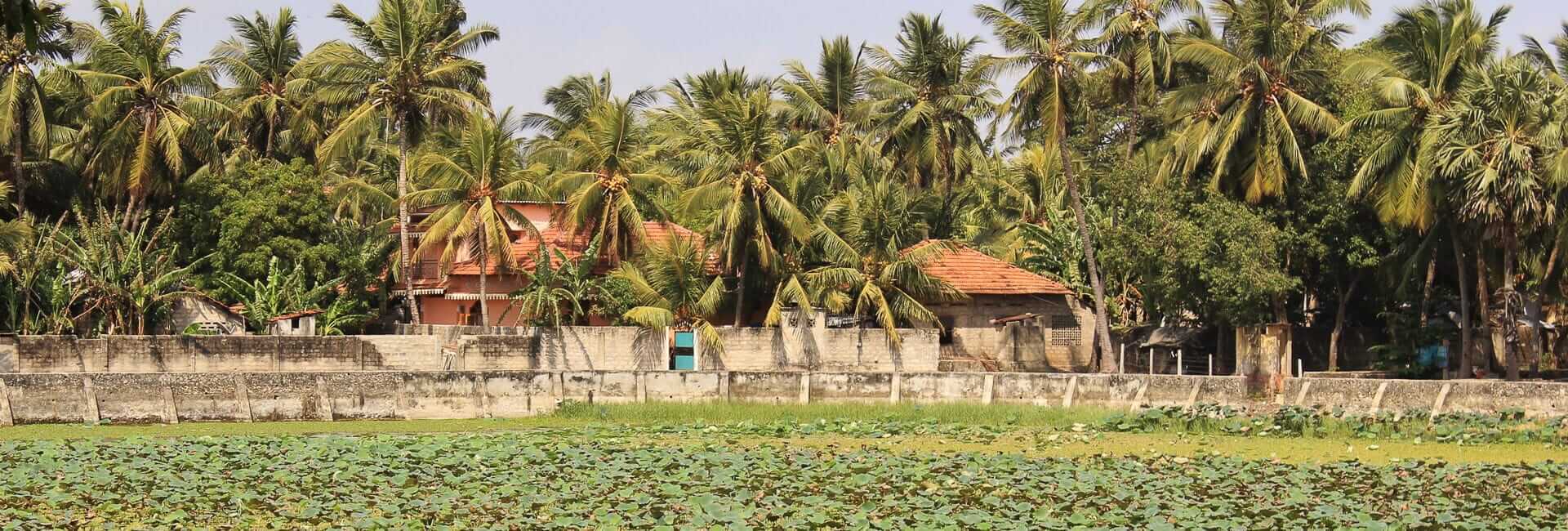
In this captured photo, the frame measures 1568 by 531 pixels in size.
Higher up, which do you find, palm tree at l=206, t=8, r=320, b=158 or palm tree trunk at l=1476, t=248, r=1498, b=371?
palm tree at l=206, t=8, r=320, b=158

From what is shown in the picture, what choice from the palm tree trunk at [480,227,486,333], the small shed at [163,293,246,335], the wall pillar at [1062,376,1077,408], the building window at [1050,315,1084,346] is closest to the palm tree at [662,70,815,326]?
the palm tree trunk at [480,227,486,333]

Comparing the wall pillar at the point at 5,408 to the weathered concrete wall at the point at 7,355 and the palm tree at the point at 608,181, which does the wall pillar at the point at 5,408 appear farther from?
the palm tree at the point at 608,181

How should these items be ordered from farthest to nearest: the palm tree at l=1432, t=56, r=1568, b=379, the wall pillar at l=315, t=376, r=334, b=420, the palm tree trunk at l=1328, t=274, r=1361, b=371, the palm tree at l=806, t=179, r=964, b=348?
the palm tree trunk at l=1328, t=274, r=1361, b=371
the palm tree at l=806, t=179, r=964, b=348
the palm tree at l=1432, t=56, r=1568, b=379
the wall pillar at l=315, t=376, r=334, b=420

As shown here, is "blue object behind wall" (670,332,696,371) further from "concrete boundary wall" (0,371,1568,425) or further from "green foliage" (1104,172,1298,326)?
"green foliage" (1104,172,1298,326)

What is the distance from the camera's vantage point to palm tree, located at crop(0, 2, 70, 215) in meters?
37.9

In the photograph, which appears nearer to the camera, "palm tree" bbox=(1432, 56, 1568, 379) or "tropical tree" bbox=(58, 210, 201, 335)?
"palm tree" bbox=(1432, 56, 1568, 379)

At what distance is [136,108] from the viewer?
1592 inches

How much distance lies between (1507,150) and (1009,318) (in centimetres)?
1341

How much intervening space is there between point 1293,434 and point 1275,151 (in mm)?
13873

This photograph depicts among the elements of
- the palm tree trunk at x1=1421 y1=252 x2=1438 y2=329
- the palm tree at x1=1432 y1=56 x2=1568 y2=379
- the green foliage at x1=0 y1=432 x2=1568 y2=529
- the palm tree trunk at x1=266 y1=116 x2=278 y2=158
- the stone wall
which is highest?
the palm tree trunk at x1=266 y1=116 x2=278 y2=158

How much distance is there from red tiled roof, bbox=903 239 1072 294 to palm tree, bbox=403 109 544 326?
31.8 feet

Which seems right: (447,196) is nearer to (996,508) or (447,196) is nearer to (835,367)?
(835,367)

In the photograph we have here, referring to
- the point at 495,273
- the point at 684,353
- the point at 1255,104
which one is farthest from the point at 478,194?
the point at 1255,104

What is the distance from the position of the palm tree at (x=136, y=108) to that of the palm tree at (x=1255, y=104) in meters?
23.2
